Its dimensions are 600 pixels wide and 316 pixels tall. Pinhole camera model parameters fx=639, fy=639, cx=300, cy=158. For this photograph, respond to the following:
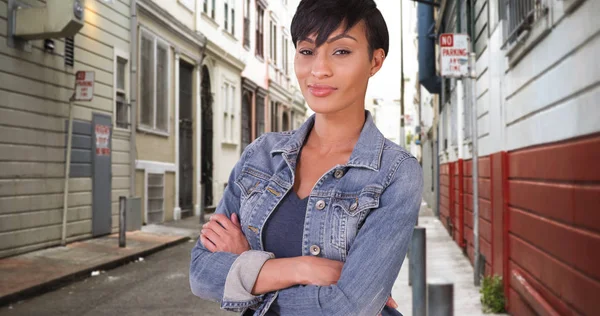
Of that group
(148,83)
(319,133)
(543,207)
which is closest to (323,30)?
(319,133)

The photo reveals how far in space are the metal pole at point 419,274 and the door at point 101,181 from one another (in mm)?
8670

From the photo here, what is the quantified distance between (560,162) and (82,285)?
6.32 meters

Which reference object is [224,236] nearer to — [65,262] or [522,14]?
[522,14]

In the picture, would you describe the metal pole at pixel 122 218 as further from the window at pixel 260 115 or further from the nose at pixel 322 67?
the window at pixel 260 115

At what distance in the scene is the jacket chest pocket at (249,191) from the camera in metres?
1.87

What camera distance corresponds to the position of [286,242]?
184 centimetres

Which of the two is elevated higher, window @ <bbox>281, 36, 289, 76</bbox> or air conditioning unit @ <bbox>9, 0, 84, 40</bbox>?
window @ <bbox>281, 36, 289, 76</bbox>

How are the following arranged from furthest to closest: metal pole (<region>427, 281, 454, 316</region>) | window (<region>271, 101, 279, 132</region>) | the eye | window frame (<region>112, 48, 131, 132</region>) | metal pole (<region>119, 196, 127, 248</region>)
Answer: window (<region>271, 101, 279, 132</region>), window frame (<region>112, 48, 131, 132</region>), metal pole (<region>119, 196, 127, 248</region>), metal pole (<region>427, 281, 454, 316</region>), the eye

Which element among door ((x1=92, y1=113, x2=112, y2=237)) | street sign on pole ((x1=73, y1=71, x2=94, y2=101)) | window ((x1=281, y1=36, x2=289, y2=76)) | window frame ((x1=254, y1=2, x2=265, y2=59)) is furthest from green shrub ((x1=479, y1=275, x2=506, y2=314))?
window ((x1=281, y1=36, x2=289, y2=76))

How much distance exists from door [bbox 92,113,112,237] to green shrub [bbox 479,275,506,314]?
8.15 m

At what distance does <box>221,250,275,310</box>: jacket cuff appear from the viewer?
1.76m

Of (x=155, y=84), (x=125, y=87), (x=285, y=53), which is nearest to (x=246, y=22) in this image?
(x=285, y=53)

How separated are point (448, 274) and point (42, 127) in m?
7.13

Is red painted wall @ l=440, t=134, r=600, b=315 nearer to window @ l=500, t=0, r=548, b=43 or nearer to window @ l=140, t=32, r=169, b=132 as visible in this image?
window @ l=500, t=0, r=548, b=43
